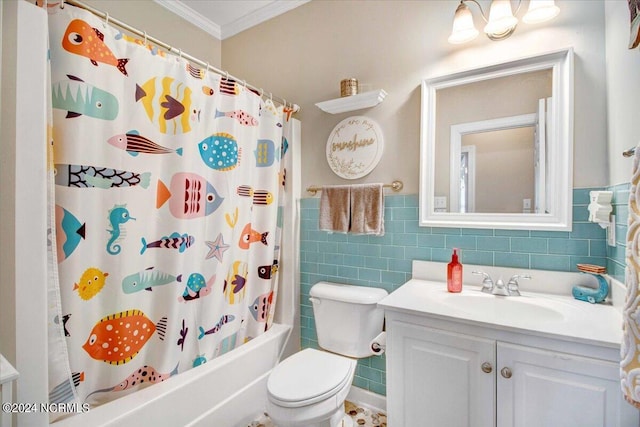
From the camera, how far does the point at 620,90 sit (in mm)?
1117

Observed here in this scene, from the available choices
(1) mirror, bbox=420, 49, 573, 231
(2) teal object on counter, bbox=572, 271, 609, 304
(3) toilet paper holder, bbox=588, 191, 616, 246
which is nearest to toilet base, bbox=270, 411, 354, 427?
(1) mirror, bbox=420, 49, 573, 231

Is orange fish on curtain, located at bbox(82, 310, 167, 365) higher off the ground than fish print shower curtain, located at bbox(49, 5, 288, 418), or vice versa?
fish print shower curtain, located at bbox(49, 5, 288, 418)

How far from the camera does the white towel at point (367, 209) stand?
69.3 inches

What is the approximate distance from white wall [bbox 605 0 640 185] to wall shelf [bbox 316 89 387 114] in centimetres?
97

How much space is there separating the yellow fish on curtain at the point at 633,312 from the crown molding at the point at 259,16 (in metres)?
2.19

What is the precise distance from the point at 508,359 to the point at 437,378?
0.27m

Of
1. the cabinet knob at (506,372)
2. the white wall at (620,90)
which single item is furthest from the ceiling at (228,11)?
the cabinet knob at (506,372)

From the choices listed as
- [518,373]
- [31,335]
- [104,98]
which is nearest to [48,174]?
[104,98]

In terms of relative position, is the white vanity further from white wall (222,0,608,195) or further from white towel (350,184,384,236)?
white wall (222,0,608,195)

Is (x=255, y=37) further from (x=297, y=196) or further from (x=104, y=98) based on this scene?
(x=104, y=98)

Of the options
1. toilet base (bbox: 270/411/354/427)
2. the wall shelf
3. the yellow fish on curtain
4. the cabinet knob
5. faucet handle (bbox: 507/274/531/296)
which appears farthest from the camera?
the wall shelf

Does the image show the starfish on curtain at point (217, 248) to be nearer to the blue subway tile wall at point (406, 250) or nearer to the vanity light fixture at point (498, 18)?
the blue subway tile wall at point (406, 250)

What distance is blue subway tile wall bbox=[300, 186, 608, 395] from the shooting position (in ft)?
4.30

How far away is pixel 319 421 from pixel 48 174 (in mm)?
1396
